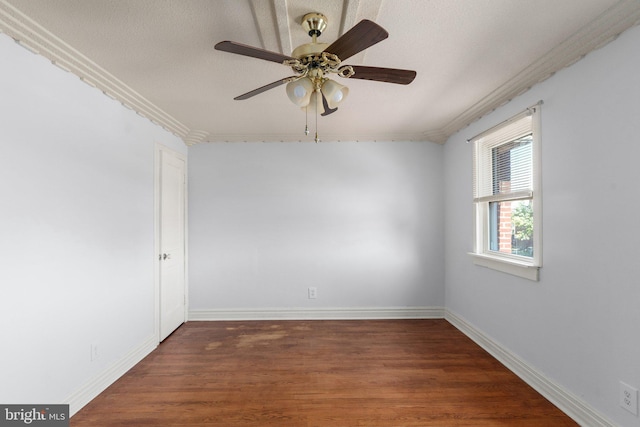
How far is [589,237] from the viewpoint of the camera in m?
1.85

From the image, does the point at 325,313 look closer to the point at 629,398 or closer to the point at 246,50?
the point at 629,398

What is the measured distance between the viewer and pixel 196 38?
183cm

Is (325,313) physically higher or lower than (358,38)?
lower

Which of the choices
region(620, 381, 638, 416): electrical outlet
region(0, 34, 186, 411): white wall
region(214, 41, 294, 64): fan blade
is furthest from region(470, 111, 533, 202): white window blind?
region(0, 34, 186, 411): white wall

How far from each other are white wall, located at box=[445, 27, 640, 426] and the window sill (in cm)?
6

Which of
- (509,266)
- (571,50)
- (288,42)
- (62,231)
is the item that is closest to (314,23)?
(288,42)

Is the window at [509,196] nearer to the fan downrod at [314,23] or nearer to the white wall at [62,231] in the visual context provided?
A: the fan downrod at [314,23]

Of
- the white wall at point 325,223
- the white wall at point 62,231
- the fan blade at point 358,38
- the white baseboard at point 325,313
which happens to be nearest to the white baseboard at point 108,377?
the white wall at point 62,231

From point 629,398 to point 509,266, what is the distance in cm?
109

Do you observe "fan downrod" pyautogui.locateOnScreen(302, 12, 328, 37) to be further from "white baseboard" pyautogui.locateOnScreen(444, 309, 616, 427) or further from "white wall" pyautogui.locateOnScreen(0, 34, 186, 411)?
"white baseboard" pyautogui.locateOnScreen(444, 309, 616, 427)

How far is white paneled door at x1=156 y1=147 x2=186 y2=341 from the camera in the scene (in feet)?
10.6

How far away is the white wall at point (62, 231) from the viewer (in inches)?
65.4

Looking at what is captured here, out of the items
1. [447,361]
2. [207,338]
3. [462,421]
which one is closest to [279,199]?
[207,338]

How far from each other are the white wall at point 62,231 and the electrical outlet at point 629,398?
128 inches
